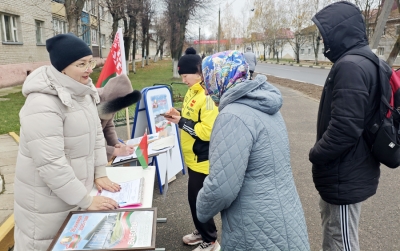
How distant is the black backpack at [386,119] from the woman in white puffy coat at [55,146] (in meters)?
1.66

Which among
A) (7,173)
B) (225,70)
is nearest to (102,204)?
(225,70)

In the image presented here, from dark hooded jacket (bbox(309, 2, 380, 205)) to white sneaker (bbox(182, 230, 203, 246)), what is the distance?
1.36m

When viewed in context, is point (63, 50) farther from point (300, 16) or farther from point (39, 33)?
point (300, 16)

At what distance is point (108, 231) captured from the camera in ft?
5.04

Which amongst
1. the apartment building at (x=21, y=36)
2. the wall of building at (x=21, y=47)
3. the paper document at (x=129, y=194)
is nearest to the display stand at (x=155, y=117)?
the paper document at (x=129, y=194)

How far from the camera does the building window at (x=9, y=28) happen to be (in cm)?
1441

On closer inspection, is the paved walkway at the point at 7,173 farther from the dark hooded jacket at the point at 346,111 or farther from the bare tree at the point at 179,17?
the bare tree at the point at 179,17

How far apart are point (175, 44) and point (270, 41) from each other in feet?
125

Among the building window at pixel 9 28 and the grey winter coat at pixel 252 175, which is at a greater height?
the building window at pixel 9 28

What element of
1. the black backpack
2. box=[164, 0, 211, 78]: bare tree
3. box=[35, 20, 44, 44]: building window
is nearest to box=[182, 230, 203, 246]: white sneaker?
the black backpack

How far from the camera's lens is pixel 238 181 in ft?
4.84

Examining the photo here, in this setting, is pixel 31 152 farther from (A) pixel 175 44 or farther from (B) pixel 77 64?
(A) pixel 175 44

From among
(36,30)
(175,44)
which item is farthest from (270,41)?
(36,30)

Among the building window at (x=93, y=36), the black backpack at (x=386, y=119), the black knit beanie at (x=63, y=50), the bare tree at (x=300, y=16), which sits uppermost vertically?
the bare tree at (x=300, y=16)
